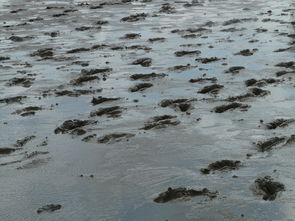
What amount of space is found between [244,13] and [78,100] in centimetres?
1343

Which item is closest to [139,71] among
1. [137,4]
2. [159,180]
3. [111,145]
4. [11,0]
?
[111,145]

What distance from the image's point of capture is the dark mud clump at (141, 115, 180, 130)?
33.5 feet

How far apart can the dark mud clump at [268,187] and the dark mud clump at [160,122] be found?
9.63 ft

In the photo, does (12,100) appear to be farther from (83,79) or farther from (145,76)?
(145,76)

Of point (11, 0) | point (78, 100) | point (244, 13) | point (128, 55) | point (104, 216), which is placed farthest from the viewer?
point (11, 0)

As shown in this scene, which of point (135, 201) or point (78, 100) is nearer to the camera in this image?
point (135, 201)

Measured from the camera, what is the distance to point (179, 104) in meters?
11.4

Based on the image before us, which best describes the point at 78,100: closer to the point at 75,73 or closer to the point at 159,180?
the point at 75,73

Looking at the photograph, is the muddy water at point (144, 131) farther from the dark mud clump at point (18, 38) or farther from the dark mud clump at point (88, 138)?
the dark mud clump at point (18, 38)

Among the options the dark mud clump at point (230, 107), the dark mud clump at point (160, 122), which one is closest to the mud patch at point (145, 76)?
the dark mud clump at point (230, 107)

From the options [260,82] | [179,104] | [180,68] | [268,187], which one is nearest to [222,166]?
[268,187]

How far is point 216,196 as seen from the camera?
730 centimetres

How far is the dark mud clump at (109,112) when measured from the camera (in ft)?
36.5

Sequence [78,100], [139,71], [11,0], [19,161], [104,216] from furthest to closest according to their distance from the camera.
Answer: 1. [11,0]
2. [139,71]
3. [78,100]
4. [19,161]
5. [104,216]
